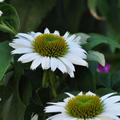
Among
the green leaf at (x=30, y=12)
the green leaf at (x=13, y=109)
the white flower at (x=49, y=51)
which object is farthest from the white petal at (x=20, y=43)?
the green leaf at (x=30, y=12)

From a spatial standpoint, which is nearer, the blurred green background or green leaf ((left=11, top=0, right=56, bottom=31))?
the blurred green background

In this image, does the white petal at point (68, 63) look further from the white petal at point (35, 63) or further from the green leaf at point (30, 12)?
the green leaf at point (30, 12)

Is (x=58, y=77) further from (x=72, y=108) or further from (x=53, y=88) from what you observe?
(x=72, y=108)

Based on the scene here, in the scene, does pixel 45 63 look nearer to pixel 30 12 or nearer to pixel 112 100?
pixel 112 100

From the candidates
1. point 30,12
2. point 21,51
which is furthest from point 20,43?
point 30,12

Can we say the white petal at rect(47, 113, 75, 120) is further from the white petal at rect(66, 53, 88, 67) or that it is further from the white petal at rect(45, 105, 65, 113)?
the white petal at rect(66, 53, 88, 67)

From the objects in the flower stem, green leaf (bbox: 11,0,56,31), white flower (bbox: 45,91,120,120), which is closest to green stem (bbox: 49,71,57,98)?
the flower stem
